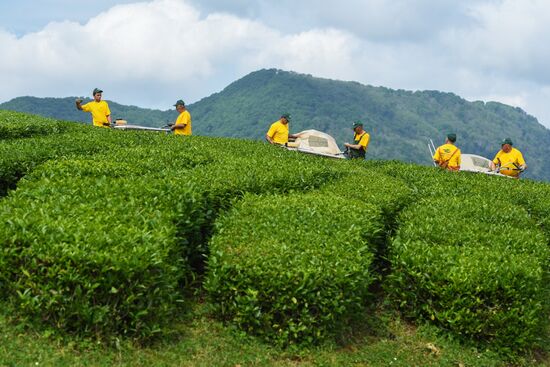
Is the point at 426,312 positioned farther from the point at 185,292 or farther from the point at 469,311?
the point at 185,292

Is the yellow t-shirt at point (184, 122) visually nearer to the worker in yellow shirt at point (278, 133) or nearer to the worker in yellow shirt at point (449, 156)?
the worker in yellow shirt at point (278, 133)

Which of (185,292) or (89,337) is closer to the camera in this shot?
(89,337)

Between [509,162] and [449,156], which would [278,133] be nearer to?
[449,156]

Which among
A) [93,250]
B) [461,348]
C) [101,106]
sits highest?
[101,106]

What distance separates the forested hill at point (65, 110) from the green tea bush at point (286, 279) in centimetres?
15581

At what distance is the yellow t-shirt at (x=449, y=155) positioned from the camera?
1914 centimetres

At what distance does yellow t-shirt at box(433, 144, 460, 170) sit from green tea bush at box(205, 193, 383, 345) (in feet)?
35.0

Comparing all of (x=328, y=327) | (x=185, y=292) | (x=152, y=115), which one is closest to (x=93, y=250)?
(x=185, y=292)

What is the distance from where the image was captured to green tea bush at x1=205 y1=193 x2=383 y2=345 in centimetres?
783

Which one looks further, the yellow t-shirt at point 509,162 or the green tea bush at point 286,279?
the yellow t-shirt at point 509,162

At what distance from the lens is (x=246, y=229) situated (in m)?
9.15

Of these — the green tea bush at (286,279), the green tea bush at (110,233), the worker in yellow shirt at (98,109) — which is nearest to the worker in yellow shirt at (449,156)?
the green tea bush at (110,233)

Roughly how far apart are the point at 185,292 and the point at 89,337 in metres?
2.20

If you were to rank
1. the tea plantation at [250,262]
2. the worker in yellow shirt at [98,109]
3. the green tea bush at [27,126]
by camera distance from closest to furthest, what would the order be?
1. the tea plantation at [250,262]
2. the green tea bush at [27,126]
3. the worker in yellow shirt at [98,109]
